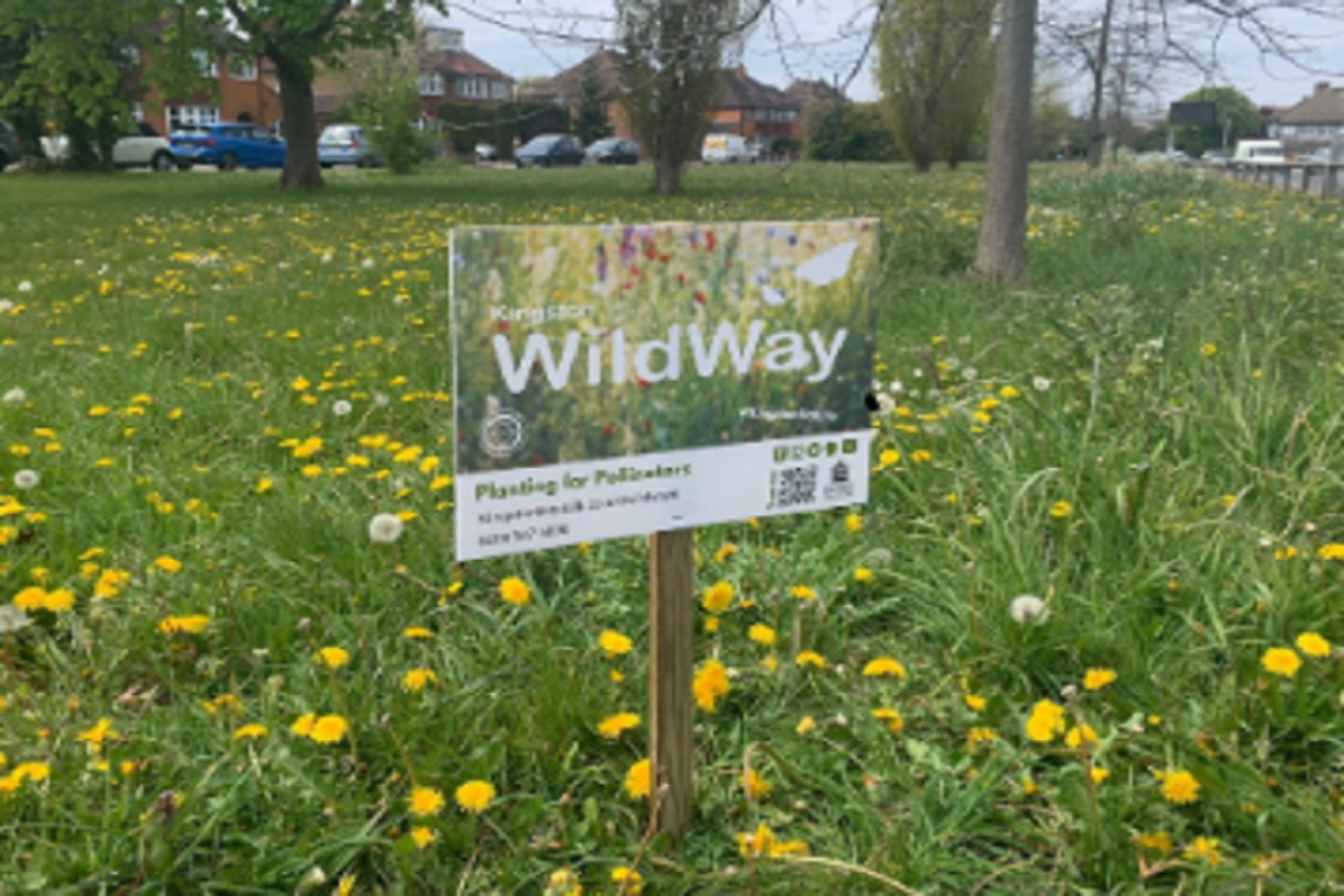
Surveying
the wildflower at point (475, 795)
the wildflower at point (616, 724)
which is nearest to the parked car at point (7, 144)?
the wildflower at point (616, 724)

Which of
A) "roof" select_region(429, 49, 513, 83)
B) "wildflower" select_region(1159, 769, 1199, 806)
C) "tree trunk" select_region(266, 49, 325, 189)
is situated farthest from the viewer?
"roof" select_region(429, 49, 513, 83)

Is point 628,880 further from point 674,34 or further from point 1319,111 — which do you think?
point 1319,111

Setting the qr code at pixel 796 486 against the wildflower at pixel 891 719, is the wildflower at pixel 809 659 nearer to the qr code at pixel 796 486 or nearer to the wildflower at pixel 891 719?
the wildflower at pixel 891 719

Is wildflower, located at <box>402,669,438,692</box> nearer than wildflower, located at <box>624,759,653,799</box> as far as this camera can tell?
No

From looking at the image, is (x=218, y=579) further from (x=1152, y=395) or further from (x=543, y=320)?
(x=1152, y=395)

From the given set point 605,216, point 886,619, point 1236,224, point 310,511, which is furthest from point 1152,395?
point 605,216

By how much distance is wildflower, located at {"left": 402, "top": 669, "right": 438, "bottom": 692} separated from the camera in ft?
6.65

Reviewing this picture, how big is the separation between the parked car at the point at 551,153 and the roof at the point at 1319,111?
183ft

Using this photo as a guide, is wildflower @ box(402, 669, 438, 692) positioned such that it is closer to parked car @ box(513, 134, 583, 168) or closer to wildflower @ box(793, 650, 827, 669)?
wildflower @ box(793, 650, 827, 669)

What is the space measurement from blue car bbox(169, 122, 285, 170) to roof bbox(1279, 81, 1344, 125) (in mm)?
66504

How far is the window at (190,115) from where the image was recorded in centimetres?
5206

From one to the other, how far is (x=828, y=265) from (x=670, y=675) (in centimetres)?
71

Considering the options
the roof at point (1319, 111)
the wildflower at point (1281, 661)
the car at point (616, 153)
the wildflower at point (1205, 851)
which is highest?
the roof at point (1319, 111)

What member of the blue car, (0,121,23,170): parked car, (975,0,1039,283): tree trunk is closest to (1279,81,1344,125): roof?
the blue car
